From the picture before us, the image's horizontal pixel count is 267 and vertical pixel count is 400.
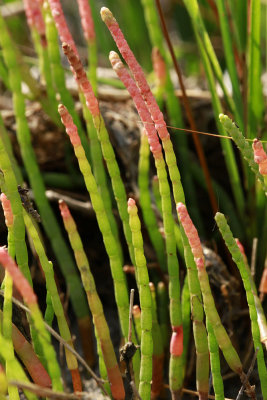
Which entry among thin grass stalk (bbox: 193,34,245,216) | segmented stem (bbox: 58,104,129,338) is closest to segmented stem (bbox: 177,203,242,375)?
segmented stem (bbox: 58,104,129,338)

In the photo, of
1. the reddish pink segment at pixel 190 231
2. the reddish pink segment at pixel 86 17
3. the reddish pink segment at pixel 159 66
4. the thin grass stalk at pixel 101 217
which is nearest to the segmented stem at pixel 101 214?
the thin grass stalk at pixel 101 217

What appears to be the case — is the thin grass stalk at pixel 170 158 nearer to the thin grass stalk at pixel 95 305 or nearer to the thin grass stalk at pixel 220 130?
the thin grass stalk at pixel 95 305

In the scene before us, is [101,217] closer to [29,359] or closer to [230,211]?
[29,359]

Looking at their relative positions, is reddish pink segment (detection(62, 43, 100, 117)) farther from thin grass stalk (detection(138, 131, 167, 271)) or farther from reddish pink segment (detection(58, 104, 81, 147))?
thin grass stalk (detection(138, 131, 167, 271))

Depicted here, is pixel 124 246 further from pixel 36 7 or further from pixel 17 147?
pixel 36 7

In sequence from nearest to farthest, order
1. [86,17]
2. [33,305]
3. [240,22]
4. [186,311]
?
[33,305], [186,311], [86,17], [240,22]

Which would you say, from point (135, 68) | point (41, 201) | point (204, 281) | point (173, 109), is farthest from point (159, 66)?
point (204, 281)

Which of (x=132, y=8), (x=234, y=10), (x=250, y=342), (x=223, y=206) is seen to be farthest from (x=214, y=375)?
(x=132, y=8)

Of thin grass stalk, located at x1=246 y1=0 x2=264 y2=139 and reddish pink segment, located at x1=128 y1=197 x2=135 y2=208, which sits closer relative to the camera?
reddish pink segment, located at x1=128 y1=197 x2=135 y2=208
